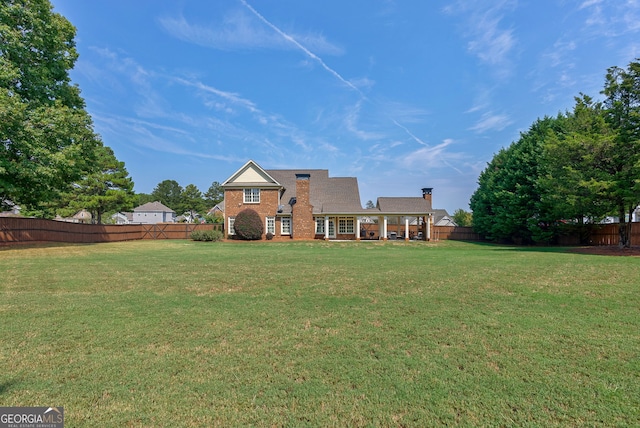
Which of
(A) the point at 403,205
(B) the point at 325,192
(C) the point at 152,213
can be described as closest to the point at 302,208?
(B) the point at 325,192

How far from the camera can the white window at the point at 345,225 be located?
29.4 meters

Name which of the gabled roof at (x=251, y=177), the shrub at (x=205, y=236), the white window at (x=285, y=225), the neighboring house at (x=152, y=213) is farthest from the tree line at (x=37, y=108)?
the neighboring house at (x=152, y=213)

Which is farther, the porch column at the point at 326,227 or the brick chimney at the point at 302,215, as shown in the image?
the brick chimney at the point at 302,215

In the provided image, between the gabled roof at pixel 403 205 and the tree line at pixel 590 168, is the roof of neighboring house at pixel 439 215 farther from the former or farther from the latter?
the tree line at pixel 590 168

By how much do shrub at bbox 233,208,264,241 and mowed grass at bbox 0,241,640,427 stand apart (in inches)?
742

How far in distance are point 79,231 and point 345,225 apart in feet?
68.5

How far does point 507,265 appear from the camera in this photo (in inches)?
415

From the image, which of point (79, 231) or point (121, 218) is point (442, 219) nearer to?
point (79, 231)

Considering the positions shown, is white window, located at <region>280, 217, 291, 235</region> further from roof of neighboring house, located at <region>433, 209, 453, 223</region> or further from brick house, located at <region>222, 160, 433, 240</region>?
roof of neighboring house, located at <region>433, 209, 453, 223</region>

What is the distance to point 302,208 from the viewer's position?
91.6ft

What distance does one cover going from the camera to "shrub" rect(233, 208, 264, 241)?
26.4 metres

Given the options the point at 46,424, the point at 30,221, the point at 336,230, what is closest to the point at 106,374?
the point at 46,424

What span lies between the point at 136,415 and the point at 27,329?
3.32 m

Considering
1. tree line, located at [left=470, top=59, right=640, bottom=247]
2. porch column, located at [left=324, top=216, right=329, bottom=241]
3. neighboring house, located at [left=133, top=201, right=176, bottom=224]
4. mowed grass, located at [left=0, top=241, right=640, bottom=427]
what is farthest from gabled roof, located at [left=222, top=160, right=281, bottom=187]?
neighboring house, located at [left=133, top=201, right=176, bottom=224]
